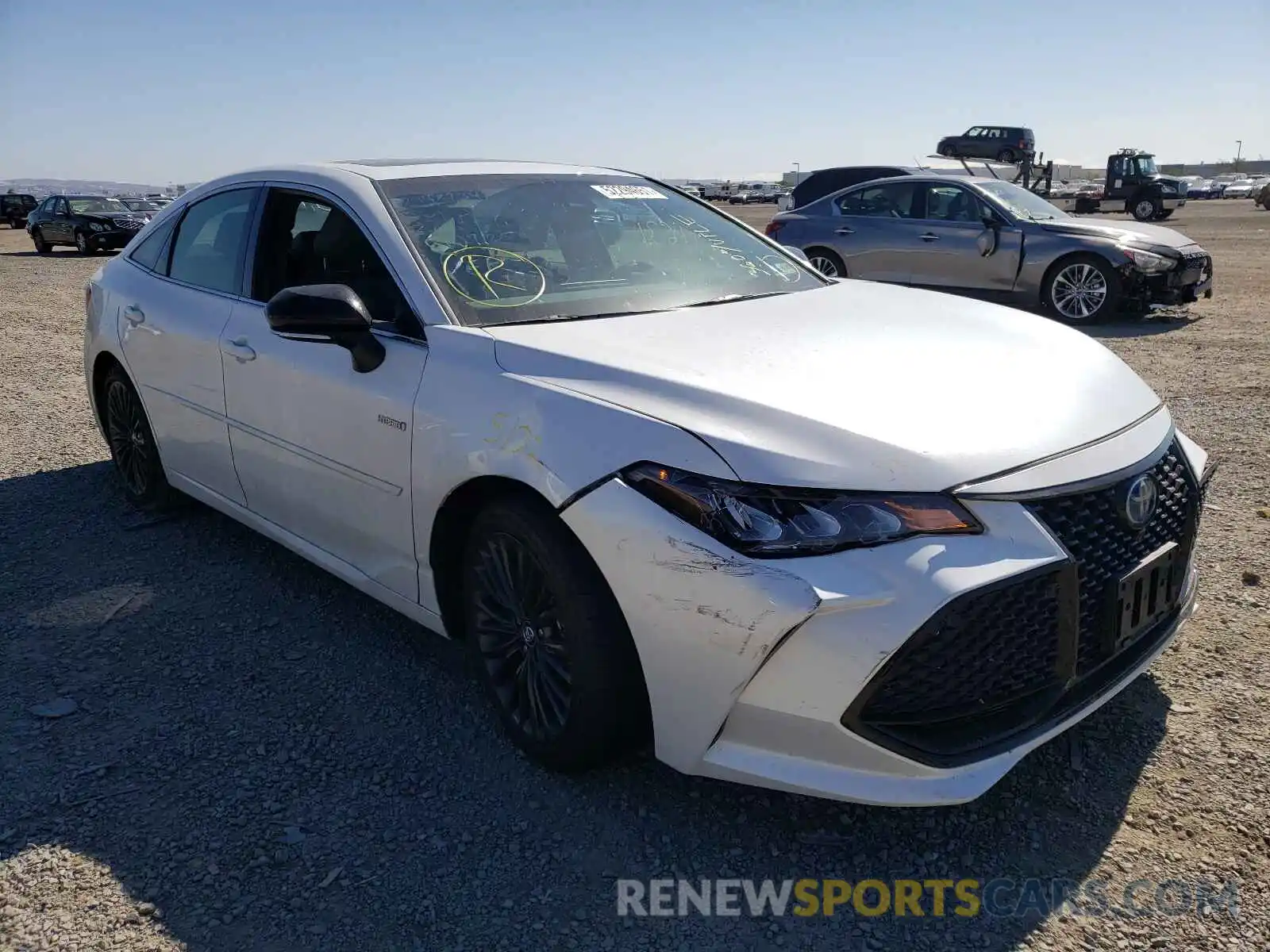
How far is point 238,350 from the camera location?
11.9 ft

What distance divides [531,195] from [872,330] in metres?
1.36

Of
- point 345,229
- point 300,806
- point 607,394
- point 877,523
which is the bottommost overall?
point 300,806

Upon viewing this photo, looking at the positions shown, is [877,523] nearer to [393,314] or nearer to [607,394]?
[607,394]

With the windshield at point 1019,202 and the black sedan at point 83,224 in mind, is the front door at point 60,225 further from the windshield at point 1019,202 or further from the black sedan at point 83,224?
the windshield at point 1019,202

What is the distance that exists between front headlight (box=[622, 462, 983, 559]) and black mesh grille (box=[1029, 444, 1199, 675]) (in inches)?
9.5

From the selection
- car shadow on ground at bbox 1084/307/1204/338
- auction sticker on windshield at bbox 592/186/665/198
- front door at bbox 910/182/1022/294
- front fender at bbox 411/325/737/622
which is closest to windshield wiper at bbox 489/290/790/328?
front fender at bbox 411/325/737/622

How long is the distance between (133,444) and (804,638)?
13.0ft

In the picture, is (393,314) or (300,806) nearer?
(300,806)

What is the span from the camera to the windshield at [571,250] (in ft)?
10.1

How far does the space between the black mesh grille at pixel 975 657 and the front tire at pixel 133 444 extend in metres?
3.69

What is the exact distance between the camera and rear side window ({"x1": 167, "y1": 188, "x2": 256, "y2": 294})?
3.93 metres

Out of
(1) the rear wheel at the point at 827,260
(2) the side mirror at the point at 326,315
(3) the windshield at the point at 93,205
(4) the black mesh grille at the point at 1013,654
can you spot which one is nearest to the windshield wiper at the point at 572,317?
(2) the side mirror at the point at 326,315

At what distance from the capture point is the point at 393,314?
3.10m

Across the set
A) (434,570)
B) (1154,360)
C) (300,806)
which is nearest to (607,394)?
(434,570)
